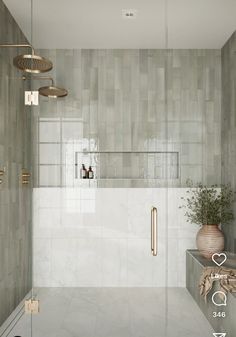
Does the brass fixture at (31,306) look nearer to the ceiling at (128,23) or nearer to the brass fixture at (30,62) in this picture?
the brass fixture at (30,62)

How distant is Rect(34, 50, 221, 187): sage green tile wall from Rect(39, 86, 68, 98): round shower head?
0.04 meters

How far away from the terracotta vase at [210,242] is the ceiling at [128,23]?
1.44 metres

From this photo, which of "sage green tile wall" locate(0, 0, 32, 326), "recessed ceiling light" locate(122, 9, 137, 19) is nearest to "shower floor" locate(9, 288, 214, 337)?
→ "sage green tile wall" locate(0, 0, 32, 326)

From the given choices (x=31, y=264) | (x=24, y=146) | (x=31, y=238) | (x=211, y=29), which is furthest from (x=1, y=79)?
(x=211, y=29)

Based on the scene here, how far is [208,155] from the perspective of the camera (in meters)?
3.24

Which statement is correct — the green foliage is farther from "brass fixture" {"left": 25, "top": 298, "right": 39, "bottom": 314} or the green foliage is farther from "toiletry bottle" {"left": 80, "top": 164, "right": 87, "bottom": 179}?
Result: "brass fixture" {"left": 25, "top": 298, "right": 39, "bottom": 314}

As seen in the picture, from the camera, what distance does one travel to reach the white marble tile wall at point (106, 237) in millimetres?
3197

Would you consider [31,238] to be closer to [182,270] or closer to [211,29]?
[182,270]

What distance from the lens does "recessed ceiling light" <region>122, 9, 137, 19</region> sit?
3.25m

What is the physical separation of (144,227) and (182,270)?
17.0 inches

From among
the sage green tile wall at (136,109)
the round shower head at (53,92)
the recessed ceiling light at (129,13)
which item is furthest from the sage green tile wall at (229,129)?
the round shower head at (53,92)

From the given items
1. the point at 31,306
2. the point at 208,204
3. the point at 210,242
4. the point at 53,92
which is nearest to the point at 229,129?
the point at 208,204

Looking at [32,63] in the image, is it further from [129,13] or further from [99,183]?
[99,183]

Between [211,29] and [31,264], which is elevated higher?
[211,29]
